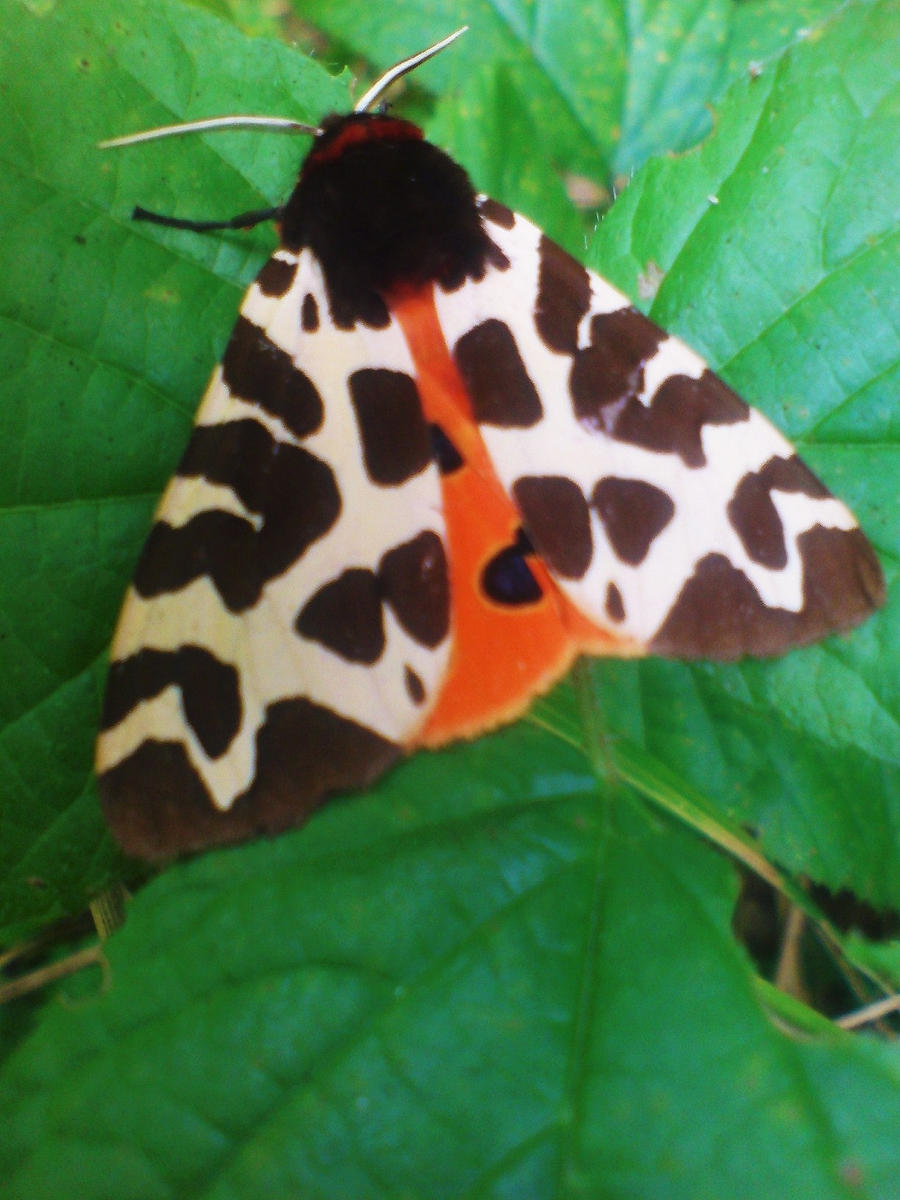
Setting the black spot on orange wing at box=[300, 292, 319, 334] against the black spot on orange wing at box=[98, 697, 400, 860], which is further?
the black spot on orange wing at box=[300, 292, 319, 334]

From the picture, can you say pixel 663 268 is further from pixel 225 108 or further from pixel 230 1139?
pixel 230 1139

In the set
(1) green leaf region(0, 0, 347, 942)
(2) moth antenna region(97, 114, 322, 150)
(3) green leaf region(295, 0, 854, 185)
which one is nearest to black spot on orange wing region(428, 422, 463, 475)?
(1) green leaf region(0, 0, 347, 942)

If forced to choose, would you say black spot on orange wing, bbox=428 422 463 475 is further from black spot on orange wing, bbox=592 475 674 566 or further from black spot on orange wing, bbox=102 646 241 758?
black spot on orange wing, bbox=102 646 241 758

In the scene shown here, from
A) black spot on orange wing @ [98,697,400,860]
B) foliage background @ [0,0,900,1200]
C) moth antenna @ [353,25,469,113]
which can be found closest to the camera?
foliage background @ [0,0,900,1200]

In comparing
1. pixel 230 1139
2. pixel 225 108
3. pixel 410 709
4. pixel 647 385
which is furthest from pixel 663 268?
pixel 230 1139

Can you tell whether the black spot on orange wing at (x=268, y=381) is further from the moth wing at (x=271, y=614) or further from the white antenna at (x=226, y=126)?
the white antenna at (x=226, y=126)

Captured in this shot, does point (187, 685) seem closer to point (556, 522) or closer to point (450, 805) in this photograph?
point (450, 805)
